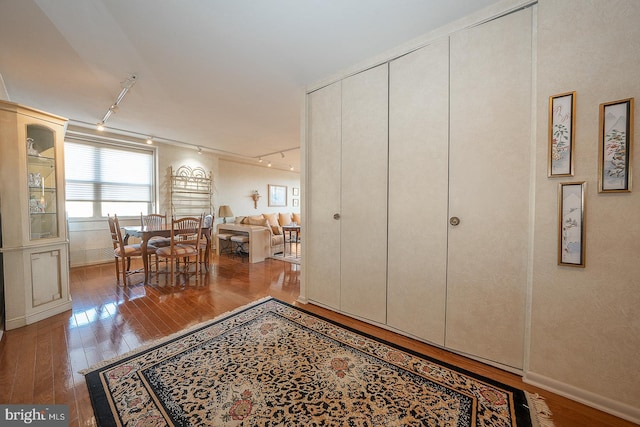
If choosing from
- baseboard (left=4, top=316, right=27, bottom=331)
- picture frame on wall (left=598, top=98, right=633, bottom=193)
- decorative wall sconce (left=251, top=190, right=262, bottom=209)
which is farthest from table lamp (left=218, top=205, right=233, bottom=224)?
picture frame on wall (left=598, top=98, right=633, bottom=193)

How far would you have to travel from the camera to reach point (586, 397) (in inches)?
55.4

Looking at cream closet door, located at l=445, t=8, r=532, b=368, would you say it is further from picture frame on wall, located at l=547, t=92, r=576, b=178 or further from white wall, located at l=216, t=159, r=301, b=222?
white wall, located at l=216, t=159, r=301, b=222

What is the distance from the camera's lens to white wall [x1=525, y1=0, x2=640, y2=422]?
1.31 meters

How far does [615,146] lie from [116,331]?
157 inches

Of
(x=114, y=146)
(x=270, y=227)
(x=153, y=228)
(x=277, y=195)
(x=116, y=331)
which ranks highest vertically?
(x=114, y=146)

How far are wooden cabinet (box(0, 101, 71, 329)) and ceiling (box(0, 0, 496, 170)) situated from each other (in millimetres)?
680

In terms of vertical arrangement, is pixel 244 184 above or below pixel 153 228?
above

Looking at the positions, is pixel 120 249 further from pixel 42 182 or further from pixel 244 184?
pixel 244 184

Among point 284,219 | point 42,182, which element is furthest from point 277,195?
point 42,182

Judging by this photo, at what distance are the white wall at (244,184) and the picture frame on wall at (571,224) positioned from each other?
259 inches

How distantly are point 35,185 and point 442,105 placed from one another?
160 inches

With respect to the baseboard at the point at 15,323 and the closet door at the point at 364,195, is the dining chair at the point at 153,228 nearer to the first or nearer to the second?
the baseboard at the point at 15,323

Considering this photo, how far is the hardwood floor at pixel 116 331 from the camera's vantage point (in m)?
1.41

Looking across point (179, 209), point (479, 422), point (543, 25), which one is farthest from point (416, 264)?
point (179, 209)
